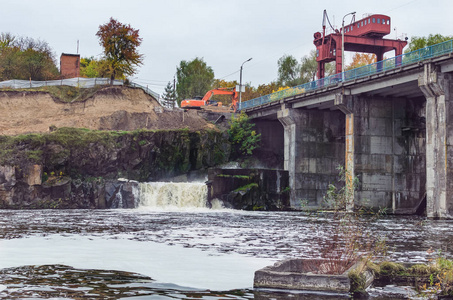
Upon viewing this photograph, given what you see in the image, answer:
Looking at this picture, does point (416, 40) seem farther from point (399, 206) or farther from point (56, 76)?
point (56, 76)

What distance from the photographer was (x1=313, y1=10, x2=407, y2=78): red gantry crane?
57188 millimetres

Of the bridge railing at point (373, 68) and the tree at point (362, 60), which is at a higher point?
the tree at point (362, 60)

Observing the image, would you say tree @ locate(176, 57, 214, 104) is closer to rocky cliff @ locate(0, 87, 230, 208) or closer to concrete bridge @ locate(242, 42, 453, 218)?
rocky cliff @ locate(0, 87, 230, 208)

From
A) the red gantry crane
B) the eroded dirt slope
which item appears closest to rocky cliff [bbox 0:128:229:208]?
the eroded dirt slope

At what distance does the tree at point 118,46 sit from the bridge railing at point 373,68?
1805 cm

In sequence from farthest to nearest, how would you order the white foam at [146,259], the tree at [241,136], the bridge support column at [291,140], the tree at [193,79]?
the tree at [193,79] → the tree at [241,136] → the bridge support column at [291,140] → the white foam at [146,259]

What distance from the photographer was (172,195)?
50.4m

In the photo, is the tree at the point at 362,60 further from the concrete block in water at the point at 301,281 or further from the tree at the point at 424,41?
the concrete block in water at the point at 301,281

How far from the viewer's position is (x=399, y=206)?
1972 inches

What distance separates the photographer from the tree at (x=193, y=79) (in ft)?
370

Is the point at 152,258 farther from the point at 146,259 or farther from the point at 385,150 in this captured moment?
the point at 385,150

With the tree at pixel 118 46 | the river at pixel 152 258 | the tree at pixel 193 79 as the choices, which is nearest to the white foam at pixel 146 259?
the river at pixel 152 258

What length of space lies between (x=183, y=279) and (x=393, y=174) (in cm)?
4179

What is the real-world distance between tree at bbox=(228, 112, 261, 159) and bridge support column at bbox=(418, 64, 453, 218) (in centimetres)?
2602
